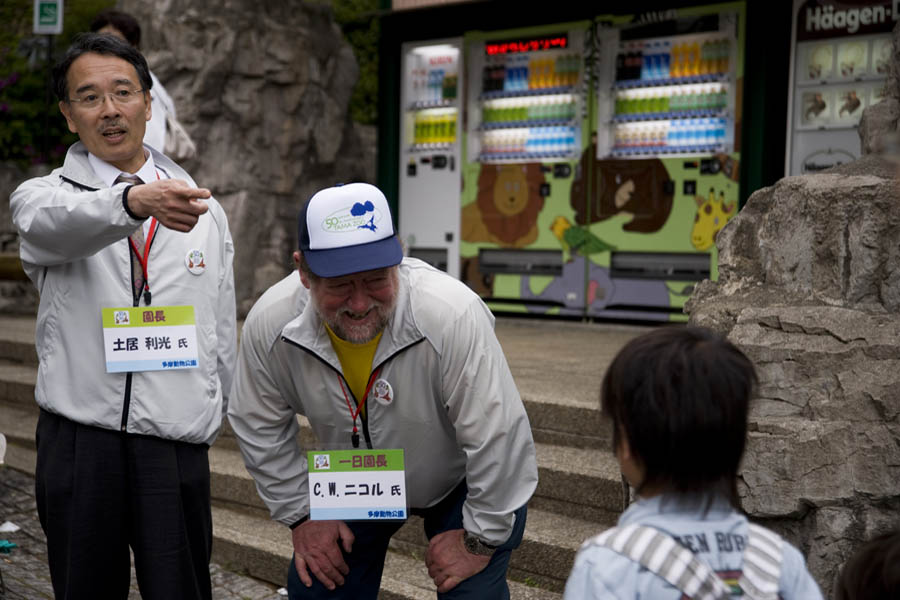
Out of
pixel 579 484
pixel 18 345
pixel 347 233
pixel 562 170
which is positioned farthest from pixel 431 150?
pixel 347 233

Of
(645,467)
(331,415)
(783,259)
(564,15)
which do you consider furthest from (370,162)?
(645,467)

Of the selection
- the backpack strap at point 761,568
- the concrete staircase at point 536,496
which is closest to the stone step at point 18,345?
the concrete staircase at point 536,496

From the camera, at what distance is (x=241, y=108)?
9586 mm

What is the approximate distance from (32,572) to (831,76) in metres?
6.42

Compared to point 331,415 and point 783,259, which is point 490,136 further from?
point 331,415

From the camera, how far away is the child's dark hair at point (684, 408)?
1674mm

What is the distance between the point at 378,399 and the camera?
2.61 metres

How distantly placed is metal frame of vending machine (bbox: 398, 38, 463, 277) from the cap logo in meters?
7.17

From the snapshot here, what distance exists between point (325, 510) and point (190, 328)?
0.62m

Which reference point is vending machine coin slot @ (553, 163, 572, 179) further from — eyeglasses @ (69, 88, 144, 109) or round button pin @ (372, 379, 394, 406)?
round button pin @ (372, 379, 394, 406)

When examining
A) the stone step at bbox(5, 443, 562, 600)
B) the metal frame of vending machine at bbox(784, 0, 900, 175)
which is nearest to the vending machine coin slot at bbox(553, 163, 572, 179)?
the metal frame of vending machine at bbox(784, 0, 900, 175)

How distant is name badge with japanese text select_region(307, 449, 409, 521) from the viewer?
2.67 meters

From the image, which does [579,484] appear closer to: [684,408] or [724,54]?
[684,408]

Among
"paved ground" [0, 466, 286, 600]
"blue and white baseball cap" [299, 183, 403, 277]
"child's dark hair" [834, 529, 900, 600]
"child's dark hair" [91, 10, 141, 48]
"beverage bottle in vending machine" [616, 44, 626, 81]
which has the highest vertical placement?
"beverage bottle in vending machine" [616, 44, 626, 81]
